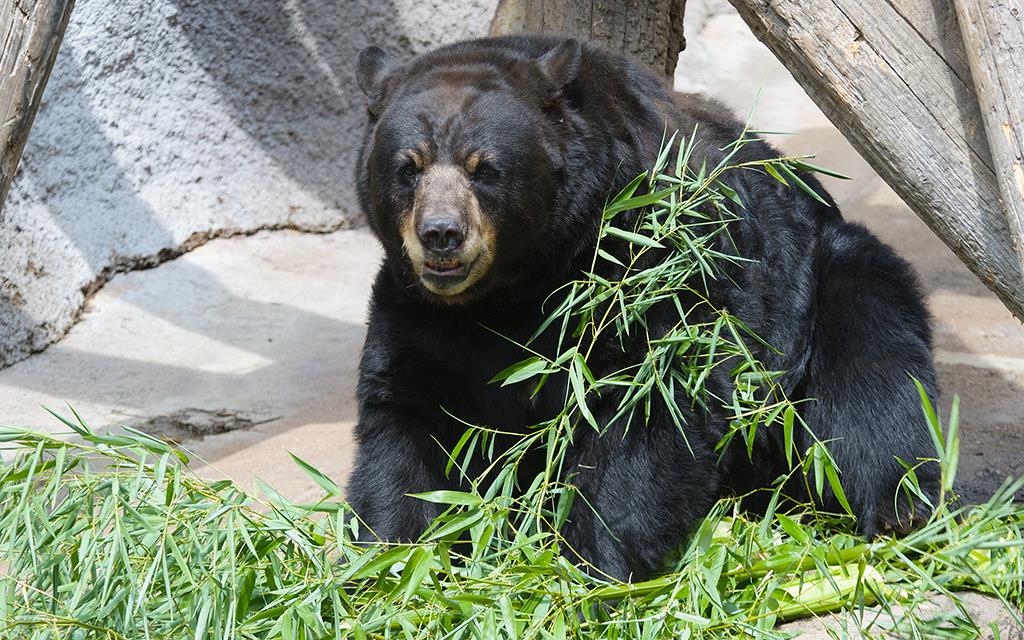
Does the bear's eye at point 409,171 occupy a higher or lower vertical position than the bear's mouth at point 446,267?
higher

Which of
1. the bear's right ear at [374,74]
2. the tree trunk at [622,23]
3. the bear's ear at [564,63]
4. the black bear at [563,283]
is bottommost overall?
the black bear at [563,283]

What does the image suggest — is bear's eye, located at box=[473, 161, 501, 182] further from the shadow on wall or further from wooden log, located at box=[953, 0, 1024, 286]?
the shadow on wall

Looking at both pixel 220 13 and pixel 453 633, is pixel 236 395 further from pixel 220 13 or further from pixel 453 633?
pixel 453 633

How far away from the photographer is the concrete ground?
5.59 m

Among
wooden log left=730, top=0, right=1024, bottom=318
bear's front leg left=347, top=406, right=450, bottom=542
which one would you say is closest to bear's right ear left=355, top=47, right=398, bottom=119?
bear's front leg left=347, top=406, right=450, bottom=542

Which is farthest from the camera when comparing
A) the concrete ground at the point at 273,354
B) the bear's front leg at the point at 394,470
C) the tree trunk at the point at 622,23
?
the concrete ground at the point at 273,354

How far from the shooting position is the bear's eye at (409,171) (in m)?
3.75

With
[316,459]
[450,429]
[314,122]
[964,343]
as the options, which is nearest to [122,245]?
[314,122]

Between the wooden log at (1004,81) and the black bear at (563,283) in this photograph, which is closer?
the wooden log at (1004,81)

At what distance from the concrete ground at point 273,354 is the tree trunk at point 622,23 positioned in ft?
7.39

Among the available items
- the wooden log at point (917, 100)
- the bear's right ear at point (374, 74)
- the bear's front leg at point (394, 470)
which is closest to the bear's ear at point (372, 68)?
the bear's right ear at point (374, 74)

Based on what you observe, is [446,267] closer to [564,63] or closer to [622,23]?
[564,63]

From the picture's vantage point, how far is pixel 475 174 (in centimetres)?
371

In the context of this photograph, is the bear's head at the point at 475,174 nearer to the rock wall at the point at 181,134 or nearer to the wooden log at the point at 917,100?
the wooden log at the point at 917,100
